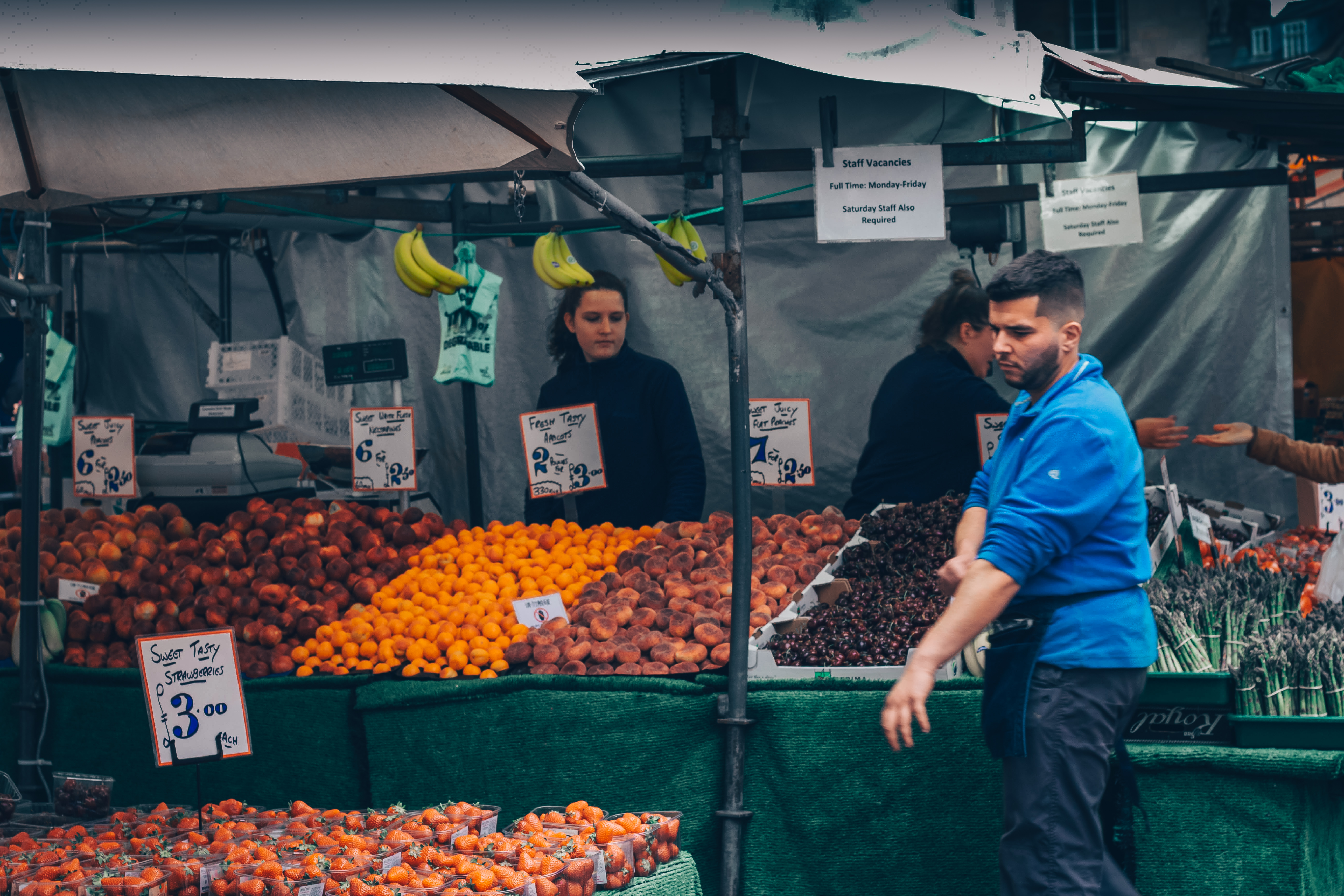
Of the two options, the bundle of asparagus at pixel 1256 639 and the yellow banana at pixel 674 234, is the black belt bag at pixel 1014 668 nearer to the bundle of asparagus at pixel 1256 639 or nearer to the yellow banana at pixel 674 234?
the bundle of asparagus at pixel 1256 639

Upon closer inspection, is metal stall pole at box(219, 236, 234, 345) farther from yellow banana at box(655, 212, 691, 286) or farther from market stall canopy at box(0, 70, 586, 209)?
market stall canopy at box(0, 70, 586, 209)

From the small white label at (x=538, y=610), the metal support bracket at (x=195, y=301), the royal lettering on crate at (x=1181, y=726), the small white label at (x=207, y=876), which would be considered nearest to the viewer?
the small white label at (x=207, y=876)

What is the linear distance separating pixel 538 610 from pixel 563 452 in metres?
0.92

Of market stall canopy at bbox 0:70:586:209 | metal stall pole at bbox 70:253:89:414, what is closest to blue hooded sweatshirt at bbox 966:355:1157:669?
market stall canopy at bbox 0:70:586:209

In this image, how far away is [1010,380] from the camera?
2520mm

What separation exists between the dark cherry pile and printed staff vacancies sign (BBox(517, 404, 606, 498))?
1.13m

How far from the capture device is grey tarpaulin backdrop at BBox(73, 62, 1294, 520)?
19.2 feet

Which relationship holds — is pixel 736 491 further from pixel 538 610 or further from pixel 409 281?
pixel 409 281

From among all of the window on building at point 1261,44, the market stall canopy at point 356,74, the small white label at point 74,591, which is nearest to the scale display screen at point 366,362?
the small white label at point 74,591

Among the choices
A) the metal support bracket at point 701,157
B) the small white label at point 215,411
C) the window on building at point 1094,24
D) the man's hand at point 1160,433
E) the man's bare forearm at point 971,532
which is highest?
the window on building at point 1094,24

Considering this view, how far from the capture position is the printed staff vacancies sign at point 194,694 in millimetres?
2939

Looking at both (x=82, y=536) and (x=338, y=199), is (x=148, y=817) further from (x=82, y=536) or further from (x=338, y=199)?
(x=338, y=199)

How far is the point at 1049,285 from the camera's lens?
7.98 ft

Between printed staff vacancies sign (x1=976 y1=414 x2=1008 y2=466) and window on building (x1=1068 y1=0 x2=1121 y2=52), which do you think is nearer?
printed staff vacancies sign (x1=976 y1=414 x2=1008 y2=466)
